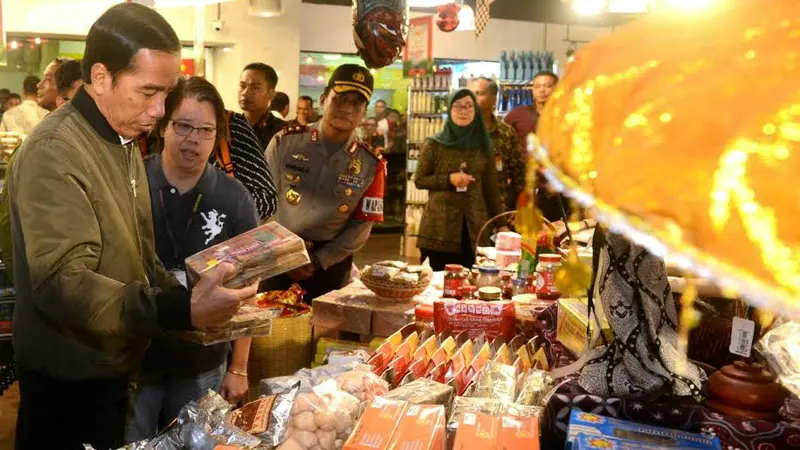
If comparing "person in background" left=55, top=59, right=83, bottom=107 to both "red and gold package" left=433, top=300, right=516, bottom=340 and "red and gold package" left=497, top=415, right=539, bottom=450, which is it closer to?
"red and gold package" left=433, top=300, right=516, bottom=340

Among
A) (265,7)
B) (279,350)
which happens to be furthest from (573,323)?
(265,7)

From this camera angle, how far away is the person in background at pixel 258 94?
15.5 feet

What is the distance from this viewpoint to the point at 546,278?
310 centimetres

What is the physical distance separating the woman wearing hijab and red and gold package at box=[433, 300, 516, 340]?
8.66 feet

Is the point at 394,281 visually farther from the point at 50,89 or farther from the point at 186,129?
the point at 50,89

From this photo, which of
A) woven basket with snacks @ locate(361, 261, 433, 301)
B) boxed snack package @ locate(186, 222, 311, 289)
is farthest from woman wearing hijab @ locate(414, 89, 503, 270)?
boxed snack package @ locate(186, 222, 311, 289)

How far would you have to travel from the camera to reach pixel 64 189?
1671mm

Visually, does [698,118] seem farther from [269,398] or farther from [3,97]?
[3,97]

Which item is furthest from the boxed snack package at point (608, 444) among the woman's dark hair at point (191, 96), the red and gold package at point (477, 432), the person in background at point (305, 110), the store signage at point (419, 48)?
the store signage at point (419, 48)

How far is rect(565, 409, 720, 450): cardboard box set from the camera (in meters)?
1.66

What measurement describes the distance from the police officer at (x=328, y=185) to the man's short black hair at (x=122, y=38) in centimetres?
210

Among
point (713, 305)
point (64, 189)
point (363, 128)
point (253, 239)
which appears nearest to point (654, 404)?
point (713, 305)

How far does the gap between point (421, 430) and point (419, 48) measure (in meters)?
8.44

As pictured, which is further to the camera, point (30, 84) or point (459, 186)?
point (30, 84)
